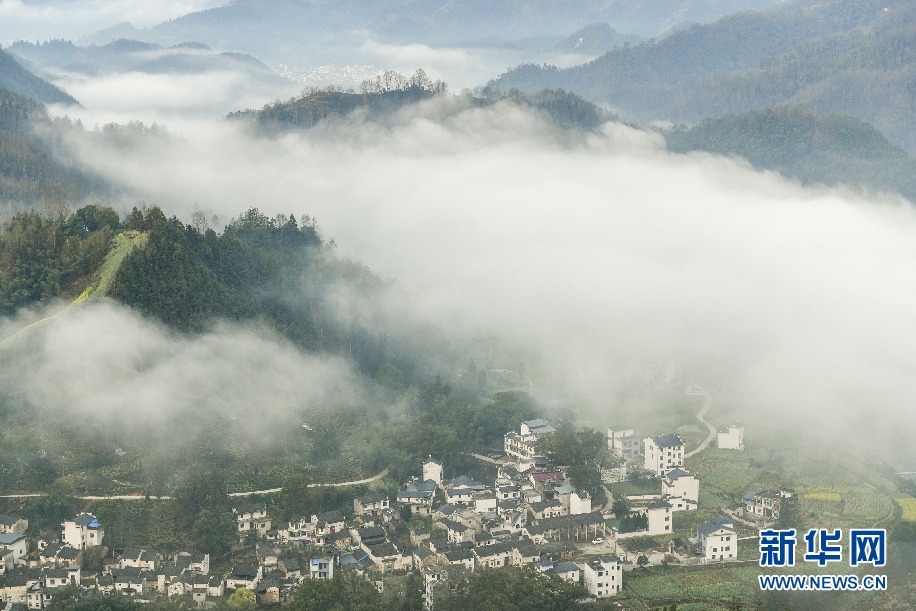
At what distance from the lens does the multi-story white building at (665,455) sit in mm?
38938

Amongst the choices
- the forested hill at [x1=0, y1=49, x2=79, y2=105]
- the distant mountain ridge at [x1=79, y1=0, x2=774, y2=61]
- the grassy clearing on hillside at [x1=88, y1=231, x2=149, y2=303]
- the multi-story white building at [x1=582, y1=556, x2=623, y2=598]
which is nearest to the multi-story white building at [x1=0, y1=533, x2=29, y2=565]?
the grassy clearing on hillside at [x1=88, y1=231, x2=149, y2=303]

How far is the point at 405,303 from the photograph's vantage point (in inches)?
2050

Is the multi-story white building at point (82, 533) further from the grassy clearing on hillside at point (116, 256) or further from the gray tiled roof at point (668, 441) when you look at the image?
the gray tiled roof at point (668, 441)

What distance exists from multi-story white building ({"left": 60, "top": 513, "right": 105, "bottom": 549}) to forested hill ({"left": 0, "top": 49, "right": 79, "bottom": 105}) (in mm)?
54224

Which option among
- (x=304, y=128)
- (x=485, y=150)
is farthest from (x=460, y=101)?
(x=304, y=128)

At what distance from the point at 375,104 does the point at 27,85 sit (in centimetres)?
2688

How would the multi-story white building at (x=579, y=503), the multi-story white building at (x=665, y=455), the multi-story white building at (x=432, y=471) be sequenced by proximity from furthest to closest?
the multi-story white building at (x=665, y=455) < the multi-story white building at (x=432, y=471) < the multi-story white building at (x=579, y=503)

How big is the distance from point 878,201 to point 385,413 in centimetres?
4883

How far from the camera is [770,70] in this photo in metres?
113

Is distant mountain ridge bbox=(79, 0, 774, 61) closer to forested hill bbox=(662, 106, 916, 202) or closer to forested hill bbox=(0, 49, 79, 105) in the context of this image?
forested hill bbox=(0, 49, 79, 105)

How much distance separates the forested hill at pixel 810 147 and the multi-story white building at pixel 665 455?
47.1m

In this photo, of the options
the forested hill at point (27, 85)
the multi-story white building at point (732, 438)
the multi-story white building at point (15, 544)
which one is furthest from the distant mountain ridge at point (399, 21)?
the multi-story white building at point (15, 544)

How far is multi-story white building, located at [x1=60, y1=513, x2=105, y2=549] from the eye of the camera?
30938mm

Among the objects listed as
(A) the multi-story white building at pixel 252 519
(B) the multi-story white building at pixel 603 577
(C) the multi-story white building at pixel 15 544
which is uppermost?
(A) the multi-story white building at pixel 252 519
